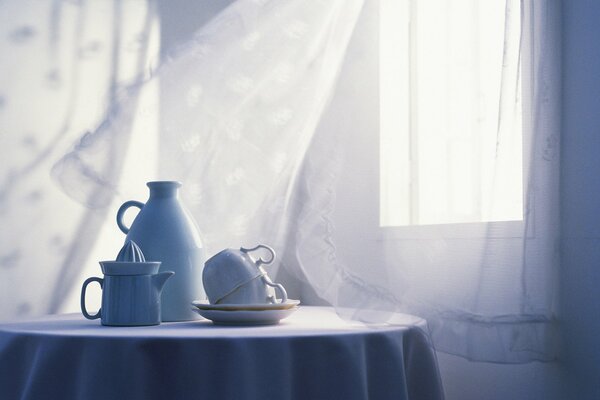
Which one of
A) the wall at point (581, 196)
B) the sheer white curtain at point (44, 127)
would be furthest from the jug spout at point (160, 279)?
the sheer white curtain at point (44, 127)

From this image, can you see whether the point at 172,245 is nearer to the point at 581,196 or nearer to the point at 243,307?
the point at 243,307

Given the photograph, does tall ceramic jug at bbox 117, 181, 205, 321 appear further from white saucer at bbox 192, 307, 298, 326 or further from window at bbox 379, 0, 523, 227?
window at bbox 379, 0, 523, 227

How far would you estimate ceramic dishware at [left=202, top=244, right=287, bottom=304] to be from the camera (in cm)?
128

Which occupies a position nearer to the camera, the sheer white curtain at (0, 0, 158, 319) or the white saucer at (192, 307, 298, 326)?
the white saucer at (192, 307, 298, 326)

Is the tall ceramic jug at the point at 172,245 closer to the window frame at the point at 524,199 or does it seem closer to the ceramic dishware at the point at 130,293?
the ceramic dishware at the point at 130,293

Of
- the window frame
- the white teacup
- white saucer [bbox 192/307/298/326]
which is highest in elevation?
the window frame

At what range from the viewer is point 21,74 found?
7.06 ft

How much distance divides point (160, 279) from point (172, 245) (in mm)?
120

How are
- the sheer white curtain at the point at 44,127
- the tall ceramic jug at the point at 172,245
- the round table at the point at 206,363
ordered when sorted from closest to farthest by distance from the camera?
the round table at the point at 206,363
the tall ceramic jug at the point at 172,245
the sheer white curtain at the point at 44,127

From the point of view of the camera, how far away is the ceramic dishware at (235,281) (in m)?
1.28

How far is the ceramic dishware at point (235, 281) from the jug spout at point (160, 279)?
0.07 metres

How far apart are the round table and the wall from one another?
348mm

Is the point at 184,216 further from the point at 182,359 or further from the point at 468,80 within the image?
the point at 468,80

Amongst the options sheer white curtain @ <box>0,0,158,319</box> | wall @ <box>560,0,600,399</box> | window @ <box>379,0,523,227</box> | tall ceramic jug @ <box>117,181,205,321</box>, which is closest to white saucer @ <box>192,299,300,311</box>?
tall ceramic jug @ <box>117,181,205,321</box>
